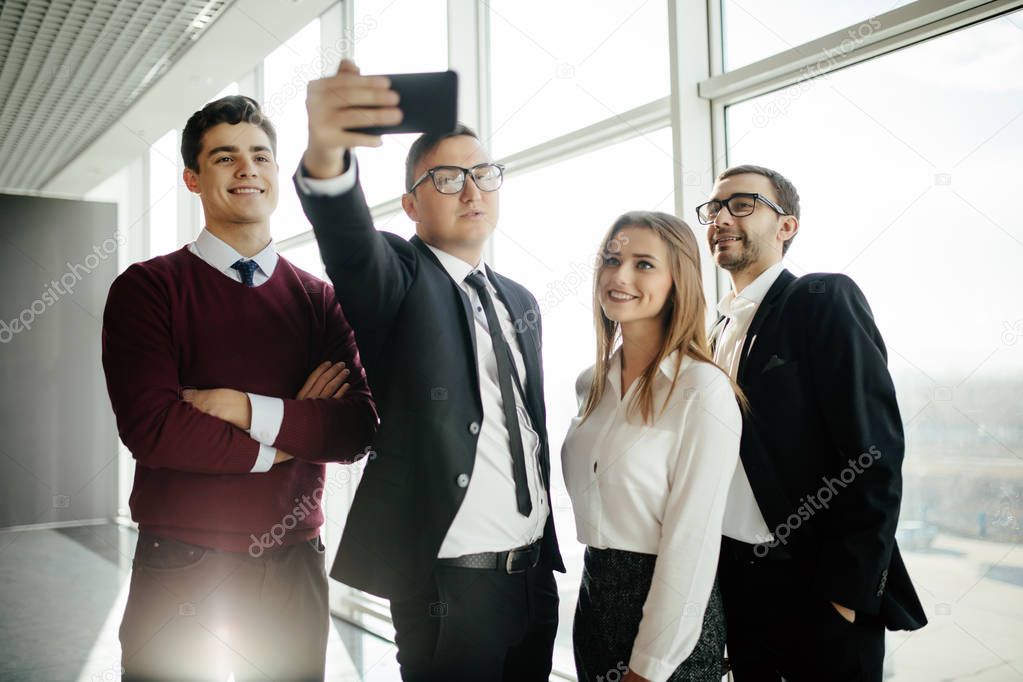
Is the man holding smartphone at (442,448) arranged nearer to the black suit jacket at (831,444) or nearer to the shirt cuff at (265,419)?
the shirt cuff at (265,419)

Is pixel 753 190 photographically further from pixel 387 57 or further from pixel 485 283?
pixel 387 57

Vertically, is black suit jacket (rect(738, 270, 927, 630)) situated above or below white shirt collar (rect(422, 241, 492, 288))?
below

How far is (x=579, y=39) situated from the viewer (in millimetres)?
3426

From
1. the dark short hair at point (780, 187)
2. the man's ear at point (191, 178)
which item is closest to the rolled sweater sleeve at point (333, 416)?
the man's ear at point (191, 178)

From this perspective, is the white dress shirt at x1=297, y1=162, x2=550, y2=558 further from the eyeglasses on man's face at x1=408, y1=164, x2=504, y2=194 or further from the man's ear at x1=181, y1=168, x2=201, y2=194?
the man's ear at x1=181, y1=168, x2=201, y2=194

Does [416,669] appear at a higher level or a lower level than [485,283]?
lower

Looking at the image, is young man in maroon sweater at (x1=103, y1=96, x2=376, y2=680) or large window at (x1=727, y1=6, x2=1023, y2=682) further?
large window at (x1=727, y1=6, x2=1023, y2=682)

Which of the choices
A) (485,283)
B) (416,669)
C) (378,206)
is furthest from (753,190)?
(378,206)

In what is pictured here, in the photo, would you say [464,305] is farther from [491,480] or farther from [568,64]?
[568,64]

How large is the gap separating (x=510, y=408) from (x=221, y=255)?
0.72 meters

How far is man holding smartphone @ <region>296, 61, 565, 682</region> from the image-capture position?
1421mm

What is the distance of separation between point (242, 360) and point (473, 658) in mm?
757

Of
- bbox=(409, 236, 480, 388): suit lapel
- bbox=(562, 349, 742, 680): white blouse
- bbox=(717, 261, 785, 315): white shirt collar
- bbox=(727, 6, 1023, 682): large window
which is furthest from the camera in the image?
bbox=(727, 6, 1023, 682): large window

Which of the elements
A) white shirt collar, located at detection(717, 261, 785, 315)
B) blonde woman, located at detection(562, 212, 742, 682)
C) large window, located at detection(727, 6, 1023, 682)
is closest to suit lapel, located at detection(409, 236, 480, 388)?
blonde woman, located at detection(562, 212, 742, 682)
